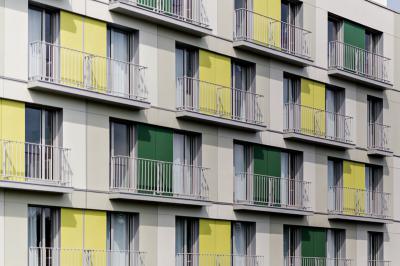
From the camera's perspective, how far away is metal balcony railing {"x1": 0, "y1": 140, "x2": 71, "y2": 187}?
24.3m

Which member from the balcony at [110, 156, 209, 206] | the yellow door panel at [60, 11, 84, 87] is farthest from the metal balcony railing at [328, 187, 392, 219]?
the yellow door panel at [60, 11, 84, 87]

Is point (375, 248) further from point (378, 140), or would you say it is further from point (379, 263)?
point (378, 140)

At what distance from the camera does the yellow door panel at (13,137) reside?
957 inches

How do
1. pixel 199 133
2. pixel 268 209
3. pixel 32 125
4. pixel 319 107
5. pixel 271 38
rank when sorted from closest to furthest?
pixel 32 125
pixel 199 133
pixel 268 209
pixel 271 38
pixel 319 107

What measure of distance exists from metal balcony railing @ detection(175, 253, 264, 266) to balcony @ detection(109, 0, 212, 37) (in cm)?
702

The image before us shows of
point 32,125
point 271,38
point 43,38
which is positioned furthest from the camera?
point 271,38

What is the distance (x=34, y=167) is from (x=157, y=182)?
4.63 meters

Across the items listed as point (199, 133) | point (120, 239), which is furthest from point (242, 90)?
point (120, 239)

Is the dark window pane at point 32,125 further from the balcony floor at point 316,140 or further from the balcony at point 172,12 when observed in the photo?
the balcony floor at point 316,140

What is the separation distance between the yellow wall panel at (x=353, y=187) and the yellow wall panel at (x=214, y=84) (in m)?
8.10

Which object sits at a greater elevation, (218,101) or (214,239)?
(218,101)

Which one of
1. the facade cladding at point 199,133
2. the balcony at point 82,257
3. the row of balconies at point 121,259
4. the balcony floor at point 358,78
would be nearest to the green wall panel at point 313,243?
the facade cladding at point 199,133

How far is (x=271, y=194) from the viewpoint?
33375 mm

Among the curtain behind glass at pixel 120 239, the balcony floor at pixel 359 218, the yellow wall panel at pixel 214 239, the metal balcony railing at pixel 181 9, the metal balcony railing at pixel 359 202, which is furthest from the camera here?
the metal balcony railing at pixel 359 202
